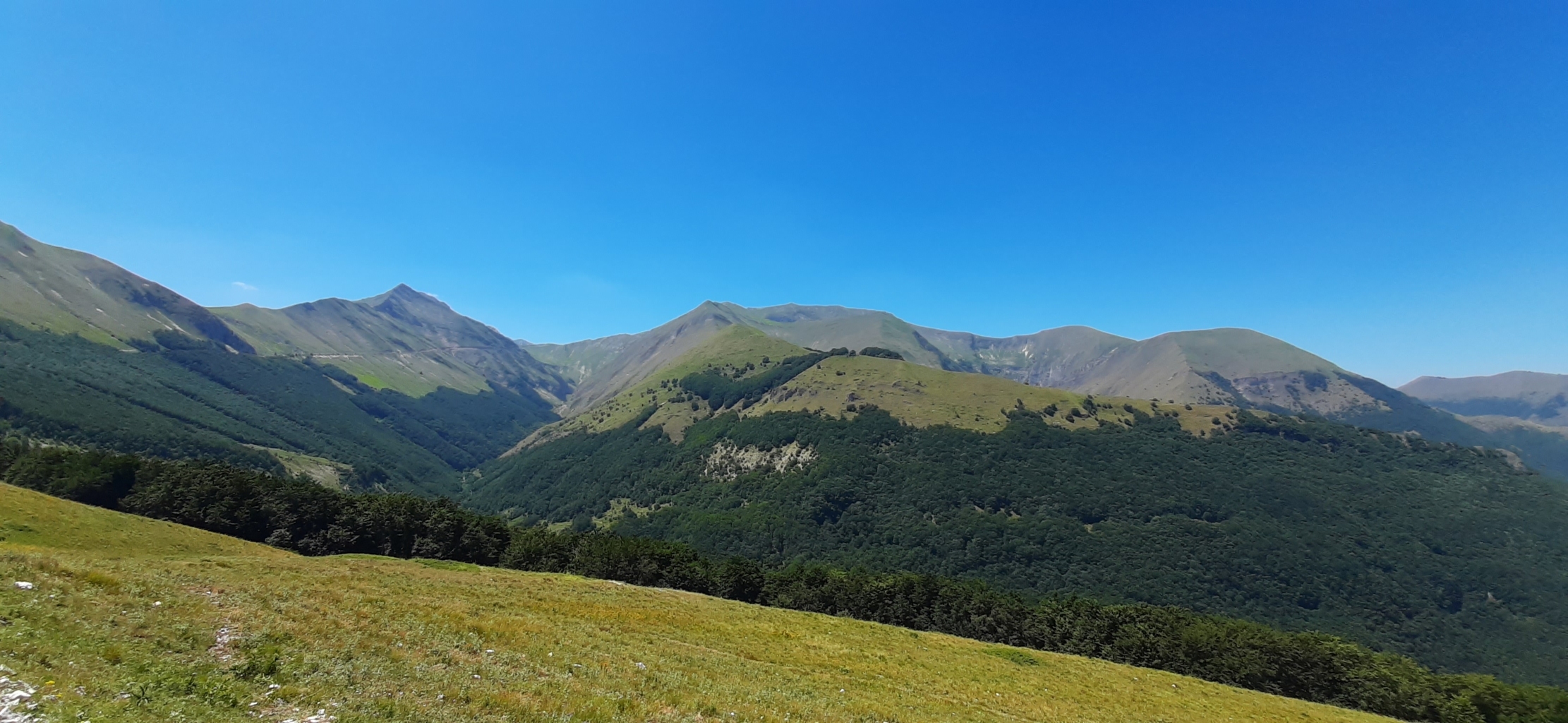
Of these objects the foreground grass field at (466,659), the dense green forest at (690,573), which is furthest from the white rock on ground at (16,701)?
the dense green forest at (690,573)

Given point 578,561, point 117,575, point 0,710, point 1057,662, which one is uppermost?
point 0,710

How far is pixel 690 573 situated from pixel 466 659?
88.4 m

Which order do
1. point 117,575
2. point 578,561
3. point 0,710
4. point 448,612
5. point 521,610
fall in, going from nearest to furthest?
point 0,710, point 117,575, point 448,612, point 521,610, point 578,561

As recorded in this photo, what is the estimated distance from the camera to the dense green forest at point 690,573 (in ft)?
258

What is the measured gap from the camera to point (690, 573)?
104 m

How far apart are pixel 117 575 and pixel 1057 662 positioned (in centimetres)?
5607

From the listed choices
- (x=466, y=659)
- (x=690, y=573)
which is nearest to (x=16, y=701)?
(x=466, y=659)

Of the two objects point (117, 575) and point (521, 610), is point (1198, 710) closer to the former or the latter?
point (521, 610)

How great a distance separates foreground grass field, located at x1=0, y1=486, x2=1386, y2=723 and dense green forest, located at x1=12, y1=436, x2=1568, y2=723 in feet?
131

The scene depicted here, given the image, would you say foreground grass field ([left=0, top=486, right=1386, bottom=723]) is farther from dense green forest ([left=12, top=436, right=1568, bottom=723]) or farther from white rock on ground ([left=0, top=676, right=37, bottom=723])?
dense green forest ([left=12, top=436, right=1568, bottom=723])

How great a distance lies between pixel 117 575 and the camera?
953 inches

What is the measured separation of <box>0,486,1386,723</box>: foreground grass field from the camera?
48.6 feet

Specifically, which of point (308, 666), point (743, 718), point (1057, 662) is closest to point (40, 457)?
point (308, 666)

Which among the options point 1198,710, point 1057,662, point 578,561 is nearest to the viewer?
point 1198,710
